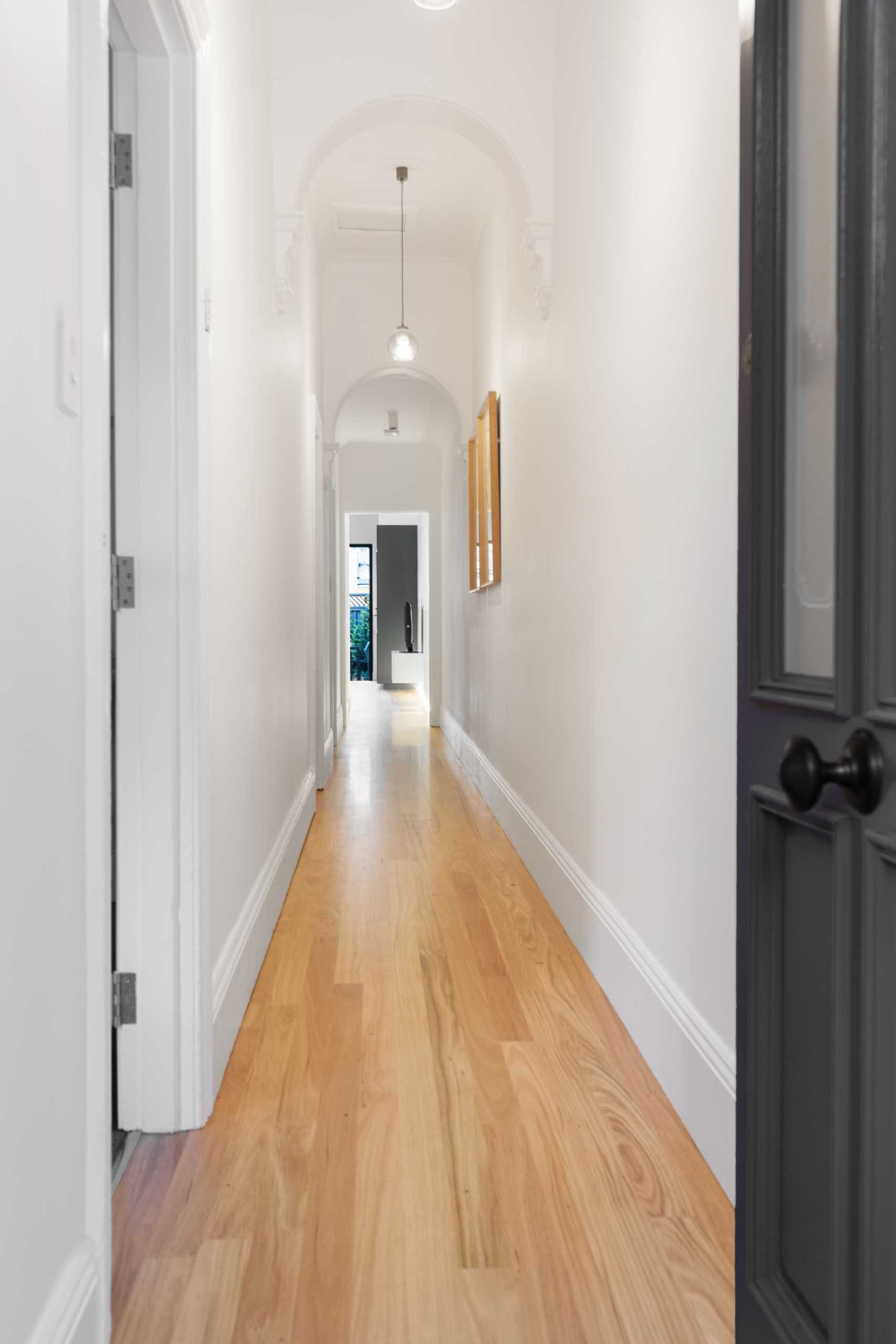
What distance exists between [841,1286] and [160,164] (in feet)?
6.52

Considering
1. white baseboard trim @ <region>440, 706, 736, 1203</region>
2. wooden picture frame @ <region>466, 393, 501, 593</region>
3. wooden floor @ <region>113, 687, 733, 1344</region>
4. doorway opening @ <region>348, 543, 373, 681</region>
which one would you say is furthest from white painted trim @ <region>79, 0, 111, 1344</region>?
doorway opening @ <region>348, 543, 373, 681</region>

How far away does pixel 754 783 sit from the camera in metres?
1.08

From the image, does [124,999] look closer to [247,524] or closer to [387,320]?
[247,524]

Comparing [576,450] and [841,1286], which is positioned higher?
[576,450]

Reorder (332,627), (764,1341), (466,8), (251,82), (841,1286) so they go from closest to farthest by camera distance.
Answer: (841,1286) → (764,1341) → (251,82) → (466,8) → (332,627)

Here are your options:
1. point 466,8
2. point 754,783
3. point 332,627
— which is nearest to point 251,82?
point 466,8

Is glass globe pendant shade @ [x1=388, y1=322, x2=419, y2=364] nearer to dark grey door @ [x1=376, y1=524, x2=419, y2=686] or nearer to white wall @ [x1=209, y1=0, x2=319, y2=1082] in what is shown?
white wall @ [x1=209, y1=0, x2=319, y2=1082]

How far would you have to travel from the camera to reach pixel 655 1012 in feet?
6.56

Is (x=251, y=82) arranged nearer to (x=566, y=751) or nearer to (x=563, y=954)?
(x=566, y=751)

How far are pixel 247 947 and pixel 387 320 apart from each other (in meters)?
4.69

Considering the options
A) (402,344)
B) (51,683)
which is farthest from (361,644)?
(51,683)

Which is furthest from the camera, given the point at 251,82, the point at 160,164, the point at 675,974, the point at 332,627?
the point at 332,627

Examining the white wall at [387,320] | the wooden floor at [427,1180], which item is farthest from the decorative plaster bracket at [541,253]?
the white wall at [387,320]

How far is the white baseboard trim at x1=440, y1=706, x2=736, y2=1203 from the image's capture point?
161cm
